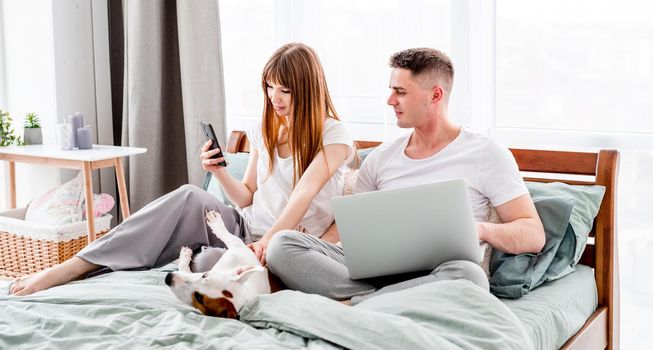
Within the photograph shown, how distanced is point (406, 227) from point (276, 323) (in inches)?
15.4

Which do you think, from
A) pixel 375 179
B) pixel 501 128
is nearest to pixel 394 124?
pixel 501 128

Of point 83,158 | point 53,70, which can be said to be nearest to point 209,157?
point 83,158

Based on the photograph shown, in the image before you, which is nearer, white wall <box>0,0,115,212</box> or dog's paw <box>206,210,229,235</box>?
dog's paw <box>206,210,229,235</box>

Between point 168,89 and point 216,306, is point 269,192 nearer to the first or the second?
point 216,306

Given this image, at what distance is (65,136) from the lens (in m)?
3.38

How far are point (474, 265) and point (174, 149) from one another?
222cm

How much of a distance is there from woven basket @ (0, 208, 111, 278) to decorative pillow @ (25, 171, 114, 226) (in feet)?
0.22

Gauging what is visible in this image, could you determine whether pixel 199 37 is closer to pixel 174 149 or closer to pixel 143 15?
pixel 143 15

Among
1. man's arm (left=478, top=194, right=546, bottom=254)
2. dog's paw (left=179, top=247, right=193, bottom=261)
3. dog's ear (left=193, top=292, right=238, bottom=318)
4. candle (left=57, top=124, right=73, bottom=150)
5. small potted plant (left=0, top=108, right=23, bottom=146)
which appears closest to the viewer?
dog's ear (left=193, top=292, right=238, bottom=318)

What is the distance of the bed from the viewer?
1677 millimetres

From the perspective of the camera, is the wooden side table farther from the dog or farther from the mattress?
the mattress

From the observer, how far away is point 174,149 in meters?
3.88

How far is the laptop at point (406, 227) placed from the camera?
189 centimetres

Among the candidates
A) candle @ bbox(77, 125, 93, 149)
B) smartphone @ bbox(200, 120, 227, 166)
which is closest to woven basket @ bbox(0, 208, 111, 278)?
candle @ bbox(77, 125, 93, 149)
